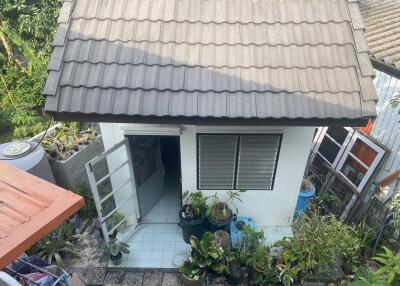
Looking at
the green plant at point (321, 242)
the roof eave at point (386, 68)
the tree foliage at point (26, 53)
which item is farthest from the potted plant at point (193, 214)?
the tree foliage at point (26, 53)

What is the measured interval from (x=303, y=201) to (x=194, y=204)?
2.41 m

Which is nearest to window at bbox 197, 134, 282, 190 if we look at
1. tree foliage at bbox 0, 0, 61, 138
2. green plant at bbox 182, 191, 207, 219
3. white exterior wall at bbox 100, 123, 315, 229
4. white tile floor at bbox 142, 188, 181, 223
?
white exterior wall at bbox 100, 123, 315, 229

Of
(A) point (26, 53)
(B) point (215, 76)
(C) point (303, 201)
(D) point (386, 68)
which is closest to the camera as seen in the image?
(B) point (215, 76)

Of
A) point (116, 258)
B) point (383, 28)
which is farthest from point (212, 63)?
point (383, 28)

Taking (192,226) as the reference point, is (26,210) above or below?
above

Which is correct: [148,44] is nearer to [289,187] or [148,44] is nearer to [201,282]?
[289,187]

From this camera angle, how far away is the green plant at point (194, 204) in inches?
220

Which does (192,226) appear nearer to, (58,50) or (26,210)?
(26,210)

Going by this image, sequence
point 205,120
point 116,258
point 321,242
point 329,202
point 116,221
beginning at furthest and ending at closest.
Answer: point 329,202
point 116,221
point 116,258
point 321,242
point 205,120

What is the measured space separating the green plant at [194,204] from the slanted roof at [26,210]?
2.80m

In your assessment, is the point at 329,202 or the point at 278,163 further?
the point at 329,202

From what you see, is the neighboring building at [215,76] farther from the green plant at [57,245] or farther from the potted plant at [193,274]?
the potted plant at [193,274]

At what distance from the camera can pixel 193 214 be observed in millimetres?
5727

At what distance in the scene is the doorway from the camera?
236 inches
